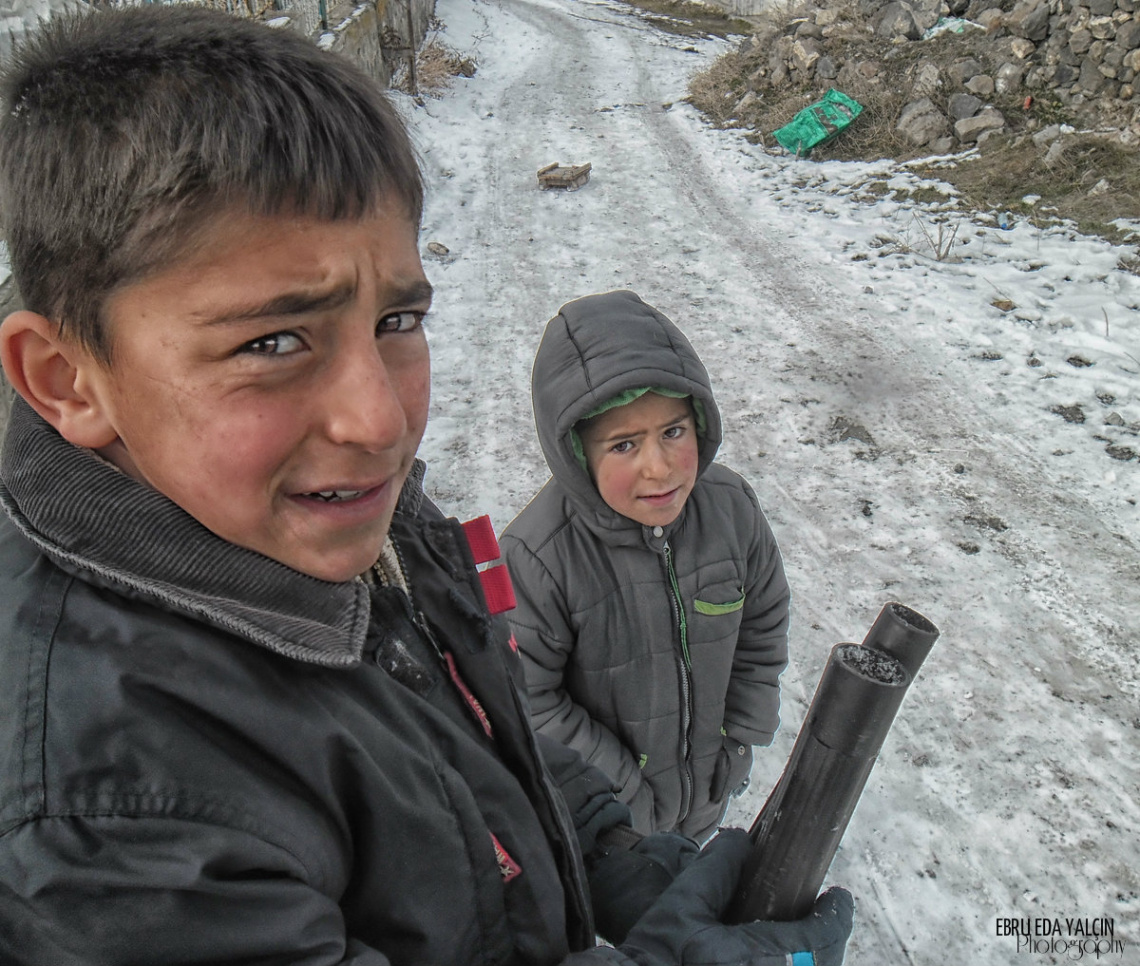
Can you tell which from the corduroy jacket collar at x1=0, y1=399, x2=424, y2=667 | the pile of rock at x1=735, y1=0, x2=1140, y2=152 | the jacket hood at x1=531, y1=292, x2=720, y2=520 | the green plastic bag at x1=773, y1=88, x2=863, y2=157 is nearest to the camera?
the corduroy jacket collar at x1=0, y1=399, x2=424, y2=667

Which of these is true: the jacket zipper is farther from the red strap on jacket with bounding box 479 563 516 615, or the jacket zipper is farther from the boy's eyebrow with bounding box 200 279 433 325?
the boy's eyebrow with bounding box 200 279 433 325

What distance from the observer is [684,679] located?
211 centimetres

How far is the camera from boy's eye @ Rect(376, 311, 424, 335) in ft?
3.02

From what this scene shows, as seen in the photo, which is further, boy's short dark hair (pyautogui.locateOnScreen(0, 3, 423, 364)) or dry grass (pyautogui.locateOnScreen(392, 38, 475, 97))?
dry grass (pyautogui.locateOnScreen(392, 38, 475, 97))

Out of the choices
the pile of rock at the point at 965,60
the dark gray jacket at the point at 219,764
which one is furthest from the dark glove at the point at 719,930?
the pile of rock at the point at 965,60

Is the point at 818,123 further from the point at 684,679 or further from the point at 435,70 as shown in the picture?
the point at 684,679

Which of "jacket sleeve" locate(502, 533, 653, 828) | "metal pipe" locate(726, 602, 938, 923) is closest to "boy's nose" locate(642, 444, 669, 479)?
"jacket sleeve" locate(502, 533, 653, 828)

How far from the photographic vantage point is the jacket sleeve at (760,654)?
87.6 inches

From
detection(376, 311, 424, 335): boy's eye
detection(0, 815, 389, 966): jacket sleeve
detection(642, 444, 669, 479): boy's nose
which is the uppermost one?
detection(376, 311, 424, 335): boy's eye

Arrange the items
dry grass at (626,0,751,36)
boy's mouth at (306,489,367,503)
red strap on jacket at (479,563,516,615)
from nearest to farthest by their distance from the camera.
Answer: boy's mouth at (306,489,367,503), red strap on jacket at (479,563,516,615), dry grass at (626,0,751,36)

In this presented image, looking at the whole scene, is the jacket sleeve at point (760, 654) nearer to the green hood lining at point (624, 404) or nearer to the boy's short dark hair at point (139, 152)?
the green hood lining at point (624, 404)

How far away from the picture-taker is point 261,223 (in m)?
0.79

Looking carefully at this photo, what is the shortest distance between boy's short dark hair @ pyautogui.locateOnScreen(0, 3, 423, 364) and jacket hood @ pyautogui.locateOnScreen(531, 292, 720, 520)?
1060mm

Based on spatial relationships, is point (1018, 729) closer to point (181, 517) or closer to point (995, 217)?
point (181, 517)
